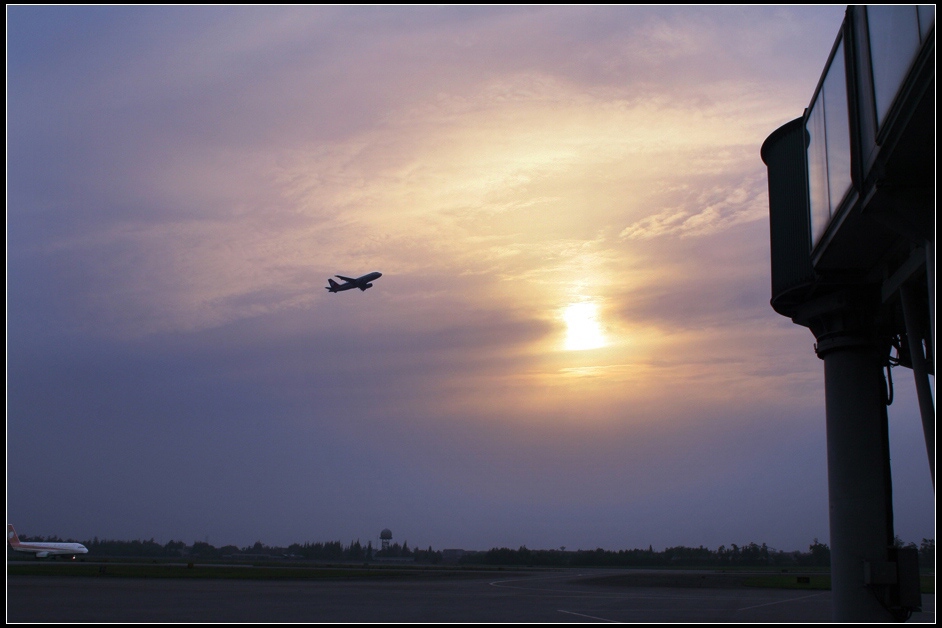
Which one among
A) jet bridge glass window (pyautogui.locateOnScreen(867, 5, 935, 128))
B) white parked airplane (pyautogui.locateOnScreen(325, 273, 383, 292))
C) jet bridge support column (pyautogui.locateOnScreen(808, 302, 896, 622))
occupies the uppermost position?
white parked airplane (pyautogui.locateOnScreen(325, 273, 383, 292))

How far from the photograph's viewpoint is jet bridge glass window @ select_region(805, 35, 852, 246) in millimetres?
16359

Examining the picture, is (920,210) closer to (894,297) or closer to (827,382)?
(894,297)

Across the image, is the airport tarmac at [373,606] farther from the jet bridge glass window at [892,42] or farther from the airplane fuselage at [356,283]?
the airplane fuselage at [356,283]

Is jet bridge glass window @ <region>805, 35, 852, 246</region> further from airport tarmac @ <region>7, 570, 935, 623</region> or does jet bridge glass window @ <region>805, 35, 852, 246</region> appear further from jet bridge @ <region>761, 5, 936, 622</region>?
airport tarmac @ <region>7, 570, 935, 623</region>

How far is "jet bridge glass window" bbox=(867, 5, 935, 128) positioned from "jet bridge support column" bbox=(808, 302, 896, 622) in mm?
8904

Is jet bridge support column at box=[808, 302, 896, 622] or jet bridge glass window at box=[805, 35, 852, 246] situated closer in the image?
jet bridge glass window at box=[805, 35, 852, 246]

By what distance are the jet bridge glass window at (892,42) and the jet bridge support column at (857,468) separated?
8904 millimetres

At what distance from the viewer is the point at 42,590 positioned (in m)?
38.2

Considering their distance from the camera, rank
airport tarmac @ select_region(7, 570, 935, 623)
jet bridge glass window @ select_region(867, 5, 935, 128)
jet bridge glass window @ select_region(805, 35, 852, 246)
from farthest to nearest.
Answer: airport tarmac @ select_region(7, 570, 935, 623) → jet bridge glass window @ select_region(805, 35, 852, 246) → jet bridge glass window @ select_region(867, 5, 935, 128)

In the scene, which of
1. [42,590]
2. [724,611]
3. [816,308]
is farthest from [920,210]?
[42,590]

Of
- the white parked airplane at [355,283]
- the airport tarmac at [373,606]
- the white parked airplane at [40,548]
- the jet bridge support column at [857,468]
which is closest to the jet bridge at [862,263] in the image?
the jet bridge support column at [857,468]

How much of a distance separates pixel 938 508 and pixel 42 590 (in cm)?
4083

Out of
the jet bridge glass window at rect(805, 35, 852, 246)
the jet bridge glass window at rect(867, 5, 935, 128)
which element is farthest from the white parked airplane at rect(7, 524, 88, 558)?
the jet bridge glass window at rect(867, 5, 935, 128)

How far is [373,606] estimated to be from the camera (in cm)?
3183
